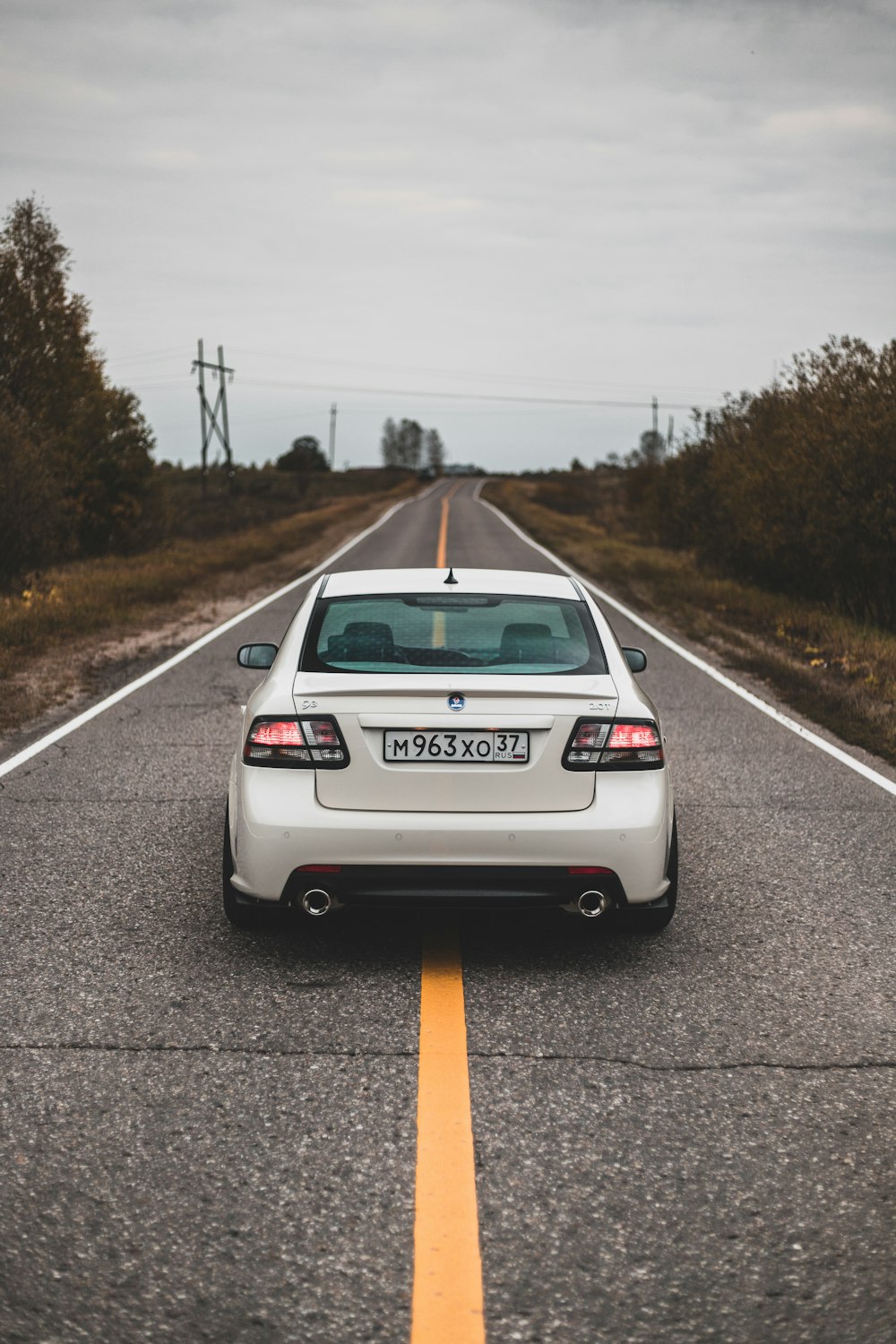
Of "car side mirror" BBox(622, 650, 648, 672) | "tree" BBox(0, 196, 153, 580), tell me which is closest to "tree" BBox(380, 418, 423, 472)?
"tree" BBox(0, 196, 153, 580)

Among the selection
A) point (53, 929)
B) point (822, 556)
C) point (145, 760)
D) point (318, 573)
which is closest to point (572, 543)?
point (318, 573)

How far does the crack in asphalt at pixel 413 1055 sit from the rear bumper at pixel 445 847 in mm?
620

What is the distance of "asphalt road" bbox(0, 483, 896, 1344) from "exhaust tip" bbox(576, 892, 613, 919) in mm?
263

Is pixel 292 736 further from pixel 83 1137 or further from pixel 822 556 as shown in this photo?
pixel 822 556

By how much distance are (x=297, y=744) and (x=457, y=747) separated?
1.82 ft

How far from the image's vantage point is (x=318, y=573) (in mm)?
23656

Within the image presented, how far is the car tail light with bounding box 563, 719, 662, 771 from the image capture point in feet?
14.0

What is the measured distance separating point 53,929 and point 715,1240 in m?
2.94

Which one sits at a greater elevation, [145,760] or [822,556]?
[822,556]

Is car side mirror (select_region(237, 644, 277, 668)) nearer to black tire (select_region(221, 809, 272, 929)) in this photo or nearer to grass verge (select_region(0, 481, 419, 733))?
black tire (select_region(221, 809, 272, 929))

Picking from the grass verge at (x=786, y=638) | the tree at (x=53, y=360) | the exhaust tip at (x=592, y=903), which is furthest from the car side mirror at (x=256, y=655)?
the tree at (x=53, y=360)

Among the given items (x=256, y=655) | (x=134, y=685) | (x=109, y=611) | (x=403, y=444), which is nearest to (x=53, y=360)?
(x=109, y=611)

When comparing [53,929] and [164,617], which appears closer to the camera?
[53,929]

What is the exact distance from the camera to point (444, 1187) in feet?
9.59
